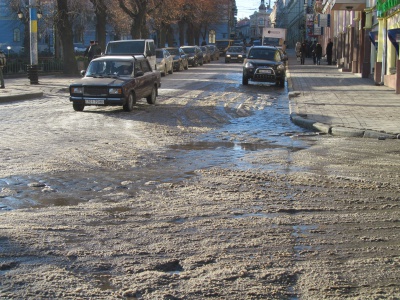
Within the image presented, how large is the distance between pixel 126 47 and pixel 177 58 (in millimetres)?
12919

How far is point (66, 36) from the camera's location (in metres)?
32.7

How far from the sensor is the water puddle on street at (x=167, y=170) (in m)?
7.07

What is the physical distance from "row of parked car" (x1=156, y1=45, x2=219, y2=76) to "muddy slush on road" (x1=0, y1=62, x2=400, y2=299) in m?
22.6

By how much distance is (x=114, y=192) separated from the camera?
7273 mm

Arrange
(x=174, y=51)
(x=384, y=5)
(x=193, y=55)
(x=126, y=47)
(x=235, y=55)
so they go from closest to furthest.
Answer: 1. (x=384, y=5)
2. (x=126, y=47)
3. (x=174, y=51)
4. (x=193, y=55)
5. (x=235, y=55)

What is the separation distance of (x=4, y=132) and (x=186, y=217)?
24.5ft

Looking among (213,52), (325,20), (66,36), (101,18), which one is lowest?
(213,52)

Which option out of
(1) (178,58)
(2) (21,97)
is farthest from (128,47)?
(1) (178,58)

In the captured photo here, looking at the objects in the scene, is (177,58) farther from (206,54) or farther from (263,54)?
(206,54)

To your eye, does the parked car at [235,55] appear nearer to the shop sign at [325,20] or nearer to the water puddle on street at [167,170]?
the shop sign at [325,20]

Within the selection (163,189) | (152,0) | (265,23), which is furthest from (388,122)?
(265,23)

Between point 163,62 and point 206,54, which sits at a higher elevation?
point 206,54

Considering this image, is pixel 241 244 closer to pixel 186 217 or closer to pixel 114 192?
Result: pixel 186 217

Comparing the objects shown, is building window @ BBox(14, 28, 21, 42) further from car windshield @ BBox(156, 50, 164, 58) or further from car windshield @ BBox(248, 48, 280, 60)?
car windshield @ BBox(248, 48, 280, 60)
